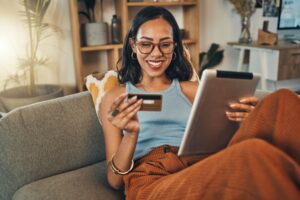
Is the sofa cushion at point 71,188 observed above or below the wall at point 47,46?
below

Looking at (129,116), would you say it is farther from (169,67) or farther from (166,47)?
(169,67)

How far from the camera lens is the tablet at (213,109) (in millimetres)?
859

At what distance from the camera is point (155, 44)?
1096 millimetres

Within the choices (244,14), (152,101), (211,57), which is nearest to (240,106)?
(152,101)

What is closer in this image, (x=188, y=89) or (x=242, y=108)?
(x=242, y=108)

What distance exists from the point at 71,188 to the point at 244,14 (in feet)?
8.10

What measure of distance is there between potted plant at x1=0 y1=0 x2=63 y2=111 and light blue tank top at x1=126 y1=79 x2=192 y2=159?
1.03 m

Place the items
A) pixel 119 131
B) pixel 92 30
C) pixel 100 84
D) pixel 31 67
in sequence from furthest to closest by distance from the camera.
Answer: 1. pixel 92 30
2. pixel 31 67
3. pixel 100 84
4. pixel 119 131

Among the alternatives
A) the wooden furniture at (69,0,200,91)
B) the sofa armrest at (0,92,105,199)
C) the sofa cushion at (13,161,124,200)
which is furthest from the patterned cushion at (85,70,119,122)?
the wooden furniture at (69,0,200,91)

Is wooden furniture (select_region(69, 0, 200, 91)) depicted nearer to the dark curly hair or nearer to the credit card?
the dark curly hair

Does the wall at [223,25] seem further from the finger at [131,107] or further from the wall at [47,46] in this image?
the finger at [131,107]

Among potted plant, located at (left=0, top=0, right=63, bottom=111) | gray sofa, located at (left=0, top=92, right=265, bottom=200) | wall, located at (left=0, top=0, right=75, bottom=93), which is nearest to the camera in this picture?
gray sofa, located at (left=0, top=92, right=265, bottom=200)

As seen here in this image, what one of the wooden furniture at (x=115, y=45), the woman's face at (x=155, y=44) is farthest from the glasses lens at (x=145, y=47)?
the wooden furniture at (x=115, y=45)

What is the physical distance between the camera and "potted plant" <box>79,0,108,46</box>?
7.40 feet
